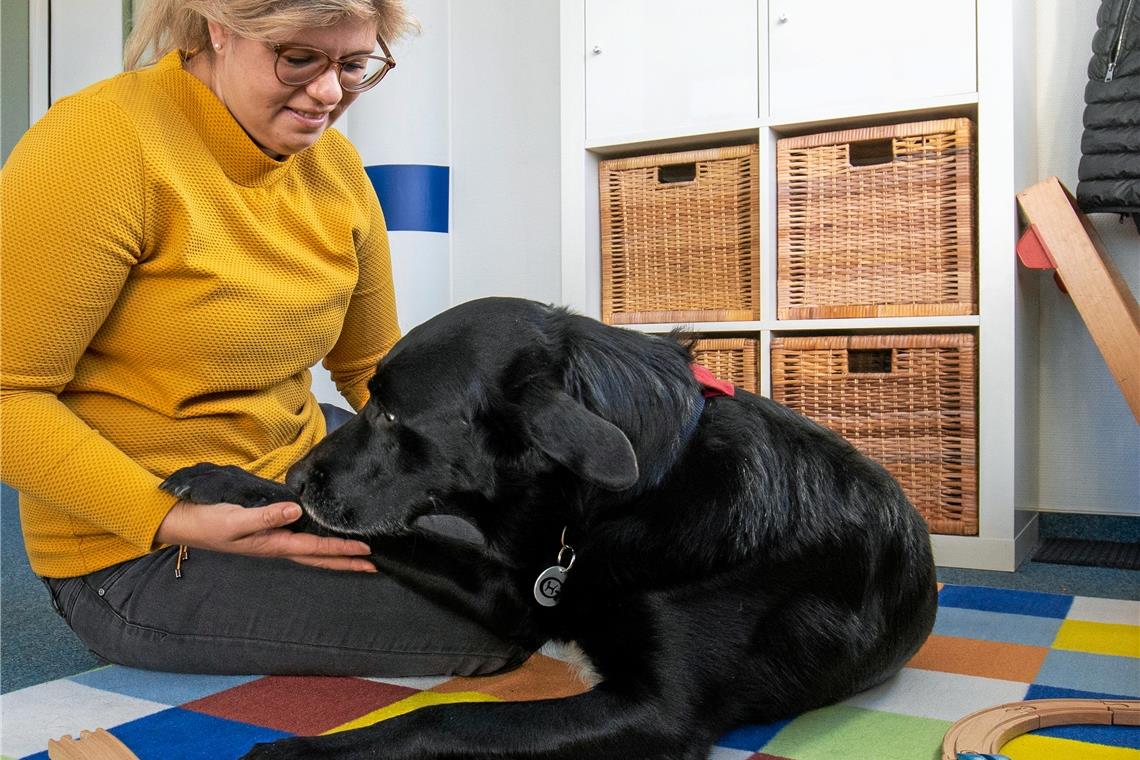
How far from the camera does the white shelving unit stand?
215 cm

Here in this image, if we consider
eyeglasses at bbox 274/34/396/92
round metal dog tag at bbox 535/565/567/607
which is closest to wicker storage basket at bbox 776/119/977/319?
eyeglasses at bbox 274/34/396/92

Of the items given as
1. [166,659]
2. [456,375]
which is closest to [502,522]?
[456,375]

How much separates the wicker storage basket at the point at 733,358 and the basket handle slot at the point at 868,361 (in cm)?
24

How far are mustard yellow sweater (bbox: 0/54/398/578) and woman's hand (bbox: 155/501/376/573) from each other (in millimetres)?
37

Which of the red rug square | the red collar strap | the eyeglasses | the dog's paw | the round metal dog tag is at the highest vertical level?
the eyeglasses

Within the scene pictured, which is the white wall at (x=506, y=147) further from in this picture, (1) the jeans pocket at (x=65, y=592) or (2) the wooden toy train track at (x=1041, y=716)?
(2) the wooden toy train track at (x=1041, y=716)

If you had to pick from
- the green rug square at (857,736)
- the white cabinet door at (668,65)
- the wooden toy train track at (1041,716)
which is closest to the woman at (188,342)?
the green rug square at (857,736)

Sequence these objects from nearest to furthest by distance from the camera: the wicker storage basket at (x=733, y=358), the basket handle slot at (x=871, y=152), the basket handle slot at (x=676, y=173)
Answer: the basket handle slot at (x=871, y=152)
the wicker storage basket at (x=733, y=358)
the basket handle slot at (x=676, y=173)

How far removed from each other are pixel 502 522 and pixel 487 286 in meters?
2.37

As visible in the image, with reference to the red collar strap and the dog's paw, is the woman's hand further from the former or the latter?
the red collar strap

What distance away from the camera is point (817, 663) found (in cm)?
115

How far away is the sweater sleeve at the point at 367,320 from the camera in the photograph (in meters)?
1.72

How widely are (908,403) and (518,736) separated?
1.59 meters

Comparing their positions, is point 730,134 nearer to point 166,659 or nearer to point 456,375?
point 456,375
